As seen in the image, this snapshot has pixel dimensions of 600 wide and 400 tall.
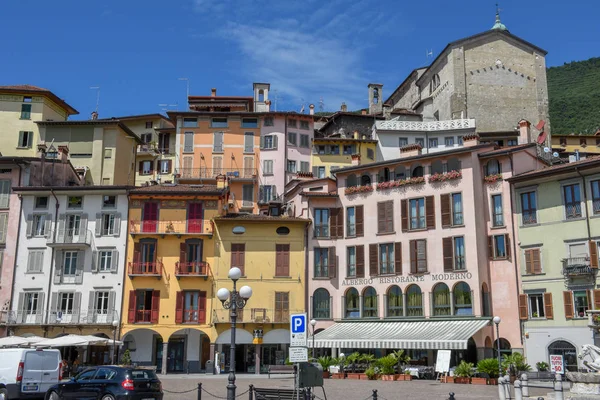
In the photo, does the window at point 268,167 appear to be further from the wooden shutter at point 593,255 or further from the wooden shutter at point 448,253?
the wooden shutter at point 593,255

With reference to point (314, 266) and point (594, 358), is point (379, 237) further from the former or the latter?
point (594, 358)

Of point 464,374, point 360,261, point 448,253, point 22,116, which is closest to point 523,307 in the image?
point 448,253

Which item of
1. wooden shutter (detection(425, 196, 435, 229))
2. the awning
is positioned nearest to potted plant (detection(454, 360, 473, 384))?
the awning

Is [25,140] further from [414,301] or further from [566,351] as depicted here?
[566,351]

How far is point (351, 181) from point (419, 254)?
749 centimetres

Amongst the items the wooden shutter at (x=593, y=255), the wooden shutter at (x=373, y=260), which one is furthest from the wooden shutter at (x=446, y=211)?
the wooden shutter at (x=593, y=255)

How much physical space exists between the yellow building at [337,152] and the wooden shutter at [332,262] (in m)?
15.0

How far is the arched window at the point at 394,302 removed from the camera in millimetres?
40000

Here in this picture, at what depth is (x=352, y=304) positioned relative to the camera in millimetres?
42000

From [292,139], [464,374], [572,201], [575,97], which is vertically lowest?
[464,374]

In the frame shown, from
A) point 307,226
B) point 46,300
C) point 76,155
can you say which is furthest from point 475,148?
point 76,155

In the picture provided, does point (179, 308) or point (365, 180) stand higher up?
point (365, 180)

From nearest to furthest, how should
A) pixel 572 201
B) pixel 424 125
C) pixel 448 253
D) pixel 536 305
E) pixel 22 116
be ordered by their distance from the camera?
1. pixel 572 201
2. pixel 536 305
3. pixel 448 253
4. pixel 22 116
5. pixel 424 125

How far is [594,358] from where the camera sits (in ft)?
65.0
